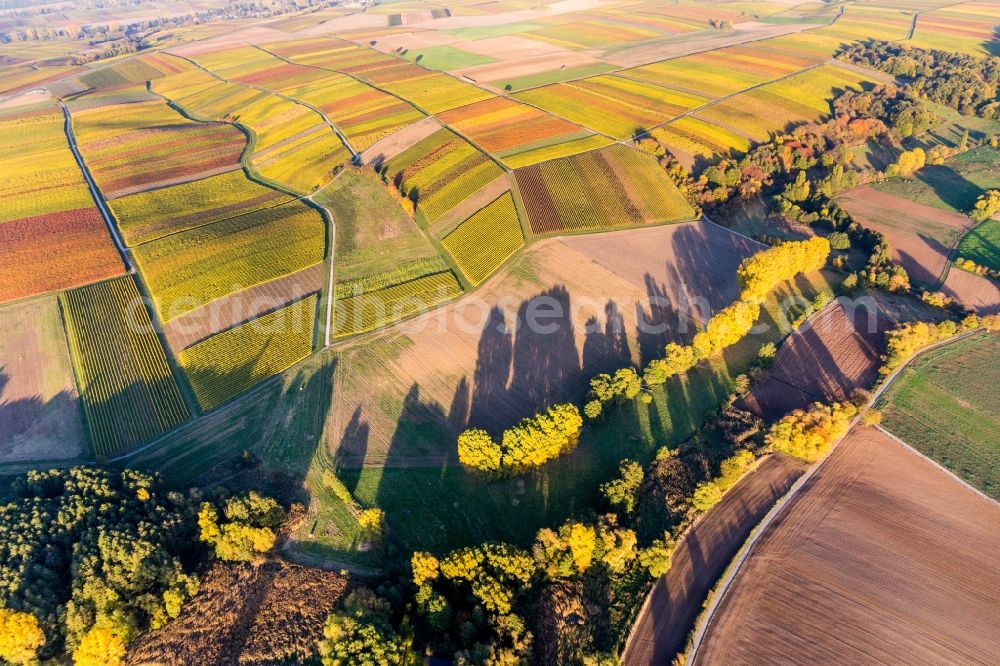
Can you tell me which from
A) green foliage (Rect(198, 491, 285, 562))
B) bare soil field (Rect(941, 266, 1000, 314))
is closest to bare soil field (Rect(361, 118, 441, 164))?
green foliage (Rect(198, 491, 285, 562))

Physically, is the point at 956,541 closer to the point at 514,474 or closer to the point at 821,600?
the point at 821,600

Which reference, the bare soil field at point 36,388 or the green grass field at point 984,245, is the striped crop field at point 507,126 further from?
the bare soil field at point 36,388

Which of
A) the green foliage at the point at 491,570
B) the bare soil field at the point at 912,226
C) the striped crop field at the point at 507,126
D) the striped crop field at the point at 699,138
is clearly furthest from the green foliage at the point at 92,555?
the striped crop field at the point at 699,138

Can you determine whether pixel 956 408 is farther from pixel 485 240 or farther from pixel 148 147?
pixel 148 147

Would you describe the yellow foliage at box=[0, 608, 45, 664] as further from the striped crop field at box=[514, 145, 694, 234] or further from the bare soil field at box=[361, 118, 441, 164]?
the bare soil field at box=[361, 118, 441, 164]

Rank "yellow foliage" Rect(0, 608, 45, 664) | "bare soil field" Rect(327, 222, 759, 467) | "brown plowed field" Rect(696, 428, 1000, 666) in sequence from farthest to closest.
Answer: "bare soil field" Rect(327, 222, 759, 467)
"brown plowed field" Rect(696, 428, 1000, 666)
"yellow foliage" Rect(0, 608, 45, 664)

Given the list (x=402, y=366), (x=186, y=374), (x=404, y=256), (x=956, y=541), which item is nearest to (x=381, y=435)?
(x=402, y=366)
